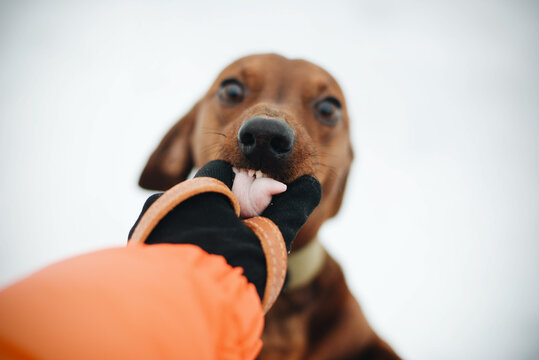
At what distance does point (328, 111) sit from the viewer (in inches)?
Result: 88.8

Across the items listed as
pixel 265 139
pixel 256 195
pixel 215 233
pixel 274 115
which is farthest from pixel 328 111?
pixel 215 233

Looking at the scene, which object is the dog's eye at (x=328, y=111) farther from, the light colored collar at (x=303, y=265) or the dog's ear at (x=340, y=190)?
the light colored collar at (x=303, y=265)

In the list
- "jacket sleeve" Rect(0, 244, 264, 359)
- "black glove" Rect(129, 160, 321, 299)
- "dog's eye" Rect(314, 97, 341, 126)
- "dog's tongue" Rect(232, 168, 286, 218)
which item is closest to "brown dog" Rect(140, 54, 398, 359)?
"dog's eye" Rect(314, 97, 341, 126)

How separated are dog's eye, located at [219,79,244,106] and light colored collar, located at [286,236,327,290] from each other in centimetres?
112

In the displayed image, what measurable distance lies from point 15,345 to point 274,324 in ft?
5.79

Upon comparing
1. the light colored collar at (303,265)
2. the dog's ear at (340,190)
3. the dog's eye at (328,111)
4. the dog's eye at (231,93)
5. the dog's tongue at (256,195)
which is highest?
the dog's eye at (231,93)

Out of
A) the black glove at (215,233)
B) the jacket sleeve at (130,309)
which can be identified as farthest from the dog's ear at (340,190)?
the jacket sleeve at (130,309)

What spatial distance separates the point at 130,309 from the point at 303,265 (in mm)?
1592

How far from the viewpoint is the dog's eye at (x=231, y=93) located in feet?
7.31

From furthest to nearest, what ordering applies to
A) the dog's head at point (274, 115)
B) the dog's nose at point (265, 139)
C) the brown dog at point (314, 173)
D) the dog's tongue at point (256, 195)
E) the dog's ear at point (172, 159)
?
1. the dog's ear at point (172, 159)
2. the brown dog at point (314, 173)
3. the dog's head at point (274, 115)
4. the dog's nose at point (265, 139)
5. the dog's tongue at point (256, 195)

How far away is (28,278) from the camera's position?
0.56 meters

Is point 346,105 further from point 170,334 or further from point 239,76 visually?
point 170,334

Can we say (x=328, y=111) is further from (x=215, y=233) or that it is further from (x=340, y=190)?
(x=215, y=233)

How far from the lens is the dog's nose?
143cm
